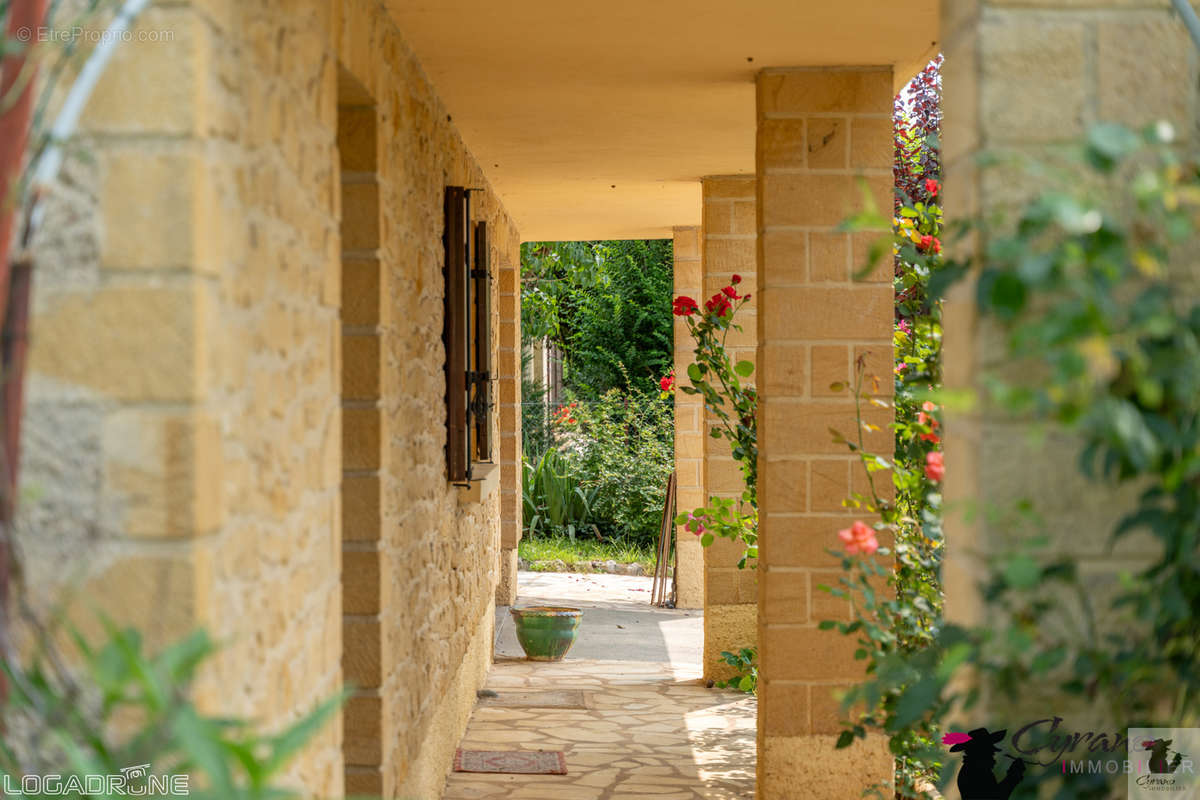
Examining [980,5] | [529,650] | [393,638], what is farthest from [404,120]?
[529,650]

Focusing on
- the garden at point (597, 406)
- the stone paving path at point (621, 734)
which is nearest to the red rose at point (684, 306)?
the stone paving path at point (621, 734)

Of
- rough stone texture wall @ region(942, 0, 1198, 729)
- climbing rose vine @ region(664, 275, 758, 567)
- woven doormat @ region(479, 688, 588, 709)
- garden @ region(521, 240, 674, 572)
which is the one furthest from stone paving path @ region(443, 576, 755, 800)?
garden @ region(521, 240, 674, 572)

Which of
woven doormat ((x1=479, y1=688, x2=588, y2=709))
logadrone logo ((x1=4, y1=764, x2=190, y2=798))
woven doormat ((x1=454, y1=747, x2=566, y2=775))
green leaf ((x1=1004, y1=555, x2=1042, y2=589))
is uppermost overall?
green leaf ((x1=1004, y1=555, x2=1042, y2=589))

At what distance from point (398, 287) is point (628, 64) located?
116 cm

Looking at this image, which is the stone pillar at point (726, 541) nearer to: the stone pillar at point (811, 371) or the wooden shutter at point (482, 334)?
the wooden shutter at point (482, 334)

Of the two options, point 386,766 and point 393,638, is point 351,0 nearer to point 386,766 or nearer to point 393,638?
point 393,638

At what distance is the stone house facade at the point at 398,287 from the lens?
1610 mm

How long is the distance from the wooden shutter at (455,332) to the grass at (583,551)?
5475 mm

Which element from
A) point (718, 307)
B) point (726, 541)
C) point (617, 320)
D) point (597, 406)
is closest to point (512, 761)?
point (726, 541)

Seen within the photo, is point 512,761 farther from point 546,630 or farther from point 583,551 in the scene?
point 583,551

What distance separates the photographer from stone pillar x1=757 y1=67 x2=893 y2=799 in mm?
4145

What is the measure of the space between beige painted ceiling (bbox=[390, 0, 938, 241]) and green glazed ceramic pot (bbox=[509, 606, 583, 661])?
92.9 inches

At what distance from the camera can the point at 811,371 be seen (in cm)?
414

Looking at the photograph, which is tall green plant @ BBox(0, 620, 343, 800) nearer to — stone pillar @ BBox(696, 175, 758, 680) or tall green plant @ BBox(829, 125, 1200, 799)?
tall green plant @ BBox(829, 125, 1200, 799)
